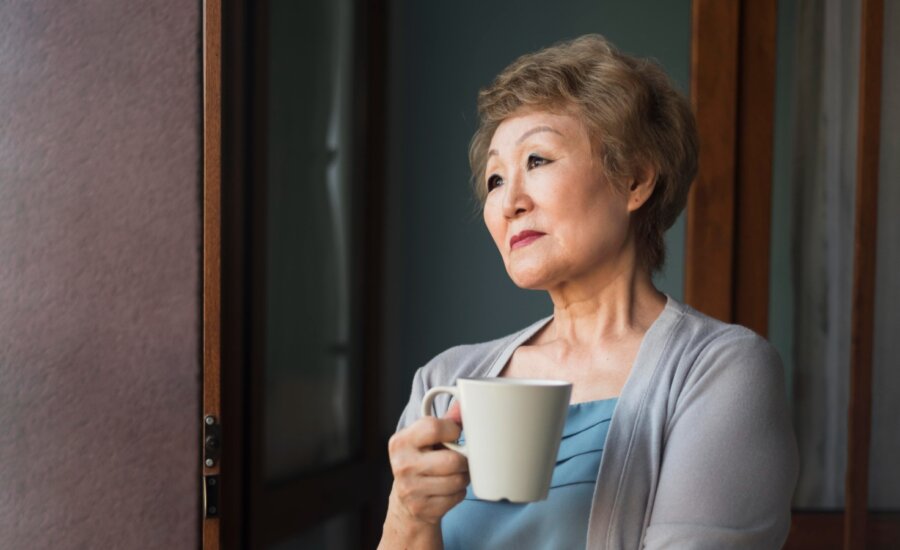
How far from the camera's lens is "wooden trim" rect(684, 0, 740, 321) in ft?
6.00

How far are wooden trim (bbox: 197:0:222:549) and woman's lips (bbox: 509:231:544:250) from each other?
55 cm

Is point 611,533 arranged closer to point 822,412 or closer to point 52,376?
point 52,376

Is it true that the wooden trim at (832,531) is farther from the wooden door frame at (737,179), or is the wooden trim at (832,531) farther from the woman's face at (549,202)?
the woman's face at (549,202)

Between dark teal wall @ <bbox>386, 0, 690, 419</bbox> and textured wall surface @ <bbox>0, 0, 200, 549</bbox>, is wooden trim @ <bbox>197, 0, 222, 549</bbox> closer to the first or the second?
textured wall surface @ <bbox>0, 0, 200, 549</bbox>

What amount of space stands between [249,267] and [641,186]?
733mm

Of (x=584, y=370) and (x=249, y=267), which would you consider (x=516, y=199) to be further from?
(x=249, y=267)

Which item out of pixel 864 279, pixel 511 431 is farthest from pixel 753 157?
pixel 511 431

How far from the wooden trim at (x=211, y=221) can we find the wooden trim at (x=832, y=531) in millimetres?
1119

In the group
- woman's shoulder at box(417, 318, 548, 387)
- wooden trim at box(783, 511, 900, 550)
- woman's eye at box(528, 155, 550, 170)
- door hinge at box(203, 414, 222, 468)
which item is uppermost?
woman's eye at box(528, 155, 550, 170)

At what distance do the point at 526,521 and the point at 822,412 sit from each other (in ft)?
3.61

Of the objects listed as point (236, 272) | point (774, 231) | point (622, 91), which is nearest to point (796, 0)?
point (774, 231)

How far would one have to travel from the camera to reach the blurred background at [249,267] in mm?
1438

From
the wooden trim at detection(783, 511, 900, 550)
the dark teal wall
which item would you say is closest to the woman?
the wooden trim at detection(783, 511, 900, 550)

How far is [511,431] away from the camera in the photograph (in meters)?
0.77
